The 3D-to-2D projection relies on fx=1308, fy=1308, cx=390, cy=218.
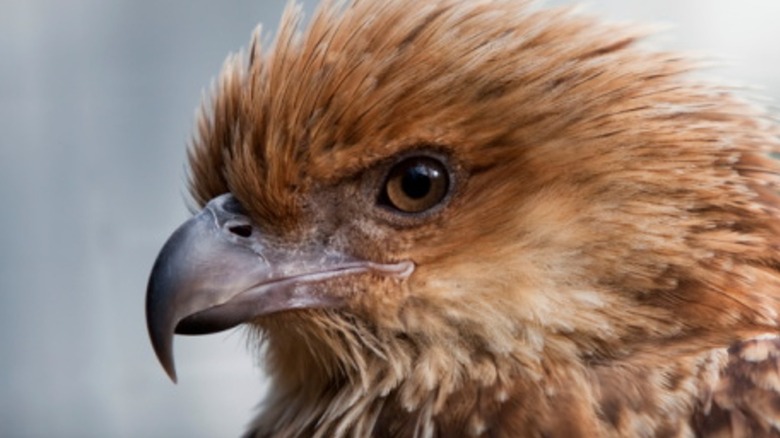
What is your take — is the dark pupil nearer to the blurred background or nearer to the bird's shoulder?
the bird's shoulder

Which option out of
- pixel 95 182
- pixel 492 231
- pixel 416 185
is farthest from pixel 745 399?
pixel 95 182

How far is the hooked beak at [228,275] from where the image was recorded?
8.89ft

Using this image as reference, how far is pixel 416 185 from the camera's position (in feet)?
9.11

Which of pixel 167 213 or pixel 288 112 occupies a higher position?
pixel 288 112

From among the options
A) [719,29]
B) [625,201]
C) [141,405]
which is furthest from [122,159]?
[625,201]

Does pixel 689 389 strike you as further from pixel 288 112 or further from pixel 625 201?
pixel 288 112

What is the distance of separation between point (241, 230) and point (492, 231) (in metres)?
0.55

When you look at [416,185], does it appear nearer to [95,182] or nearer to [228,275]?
[228,275]

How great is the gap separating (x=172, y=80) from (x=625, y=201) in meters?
4.80

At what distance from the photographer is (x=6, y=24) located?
7254 mm

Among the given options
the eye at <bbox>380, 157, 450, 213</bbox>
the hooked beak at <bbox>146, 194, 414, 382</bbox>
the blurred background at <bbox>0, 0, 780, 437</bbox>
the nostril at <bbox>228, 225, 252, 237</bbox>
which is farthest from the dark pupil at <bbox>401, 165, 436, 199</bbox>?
the blurred background at <bbox>0, 0, 780, 437</bbox>

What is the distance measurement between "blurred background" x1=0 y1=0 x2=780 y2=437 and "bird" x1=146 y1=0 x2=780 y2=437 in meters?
4.27

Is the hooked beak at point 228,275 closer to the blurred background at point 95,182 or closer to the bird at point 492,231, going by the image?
the bird at point 492,231

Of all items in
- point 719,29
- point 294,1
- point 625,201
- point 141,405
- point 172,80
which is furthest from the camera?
point 141,405
